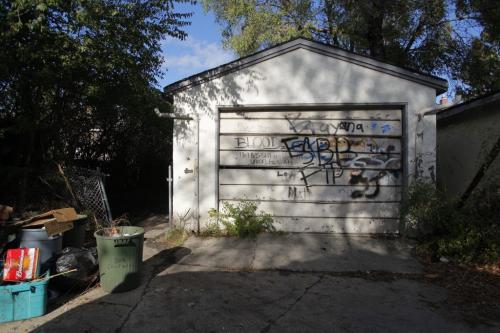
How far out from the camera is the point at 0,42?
6.02 metres

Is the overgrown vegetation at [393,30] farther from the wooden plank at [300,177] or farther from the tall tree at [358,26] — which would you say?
the wooden plank at [300,177]

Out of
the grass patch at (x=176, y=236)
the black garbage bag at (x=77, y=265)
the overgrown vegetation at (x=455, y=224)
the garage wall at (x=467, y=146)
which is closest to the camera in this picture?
the black garbage bag at (x=77, y=265)

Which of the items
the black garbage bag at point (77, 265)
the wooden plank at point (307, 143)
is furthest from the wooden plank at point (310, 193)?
the black garbage bag at point (77, 265)

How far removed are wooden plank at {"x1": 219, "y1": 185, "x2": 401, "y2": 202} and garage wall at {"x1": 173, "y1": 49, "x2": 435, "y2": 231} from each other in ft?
0.78

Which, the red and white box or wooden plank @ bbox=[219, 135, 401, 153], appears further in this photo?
wooden plank @ bbox=[219, 135, 401, 153]

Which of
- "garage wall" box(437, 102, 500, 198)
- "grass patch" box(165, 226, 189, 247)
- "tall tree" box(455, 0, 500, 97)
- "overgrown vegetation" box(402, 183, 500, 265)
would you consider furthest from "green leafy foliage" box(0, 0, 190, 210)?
"tall tree" box(455, 0, 500, 97)

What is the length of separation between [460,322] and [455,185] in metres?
5.47

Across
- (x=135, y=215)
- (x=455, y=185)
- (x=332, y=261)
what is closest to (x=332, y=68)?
(x=332, y=261)

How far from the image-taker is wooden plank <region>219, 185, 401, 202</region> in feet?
23.8

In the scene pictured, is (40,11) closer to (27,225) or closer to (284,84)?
(27,225)

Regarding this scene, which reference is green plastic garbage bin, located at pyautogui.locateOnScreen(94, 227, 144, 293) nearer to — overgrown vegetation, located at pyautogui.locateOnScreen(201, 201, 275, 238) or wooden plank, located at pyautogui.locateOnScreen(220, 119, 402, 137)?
overgrown vegetation, located at pyautogui.locateOnScreen(201, 201, 275, 238)

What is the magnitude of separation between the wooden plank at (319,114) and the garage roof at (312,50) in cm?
74

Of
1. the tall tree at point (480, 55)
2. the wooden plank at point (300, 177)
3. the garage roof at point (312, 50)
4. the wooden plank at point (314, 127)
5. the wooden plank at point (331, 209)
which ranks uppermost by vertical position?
the tall tree at point (480, 55)

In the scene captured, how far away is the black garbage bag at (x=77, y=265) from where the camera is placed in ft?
15.2
